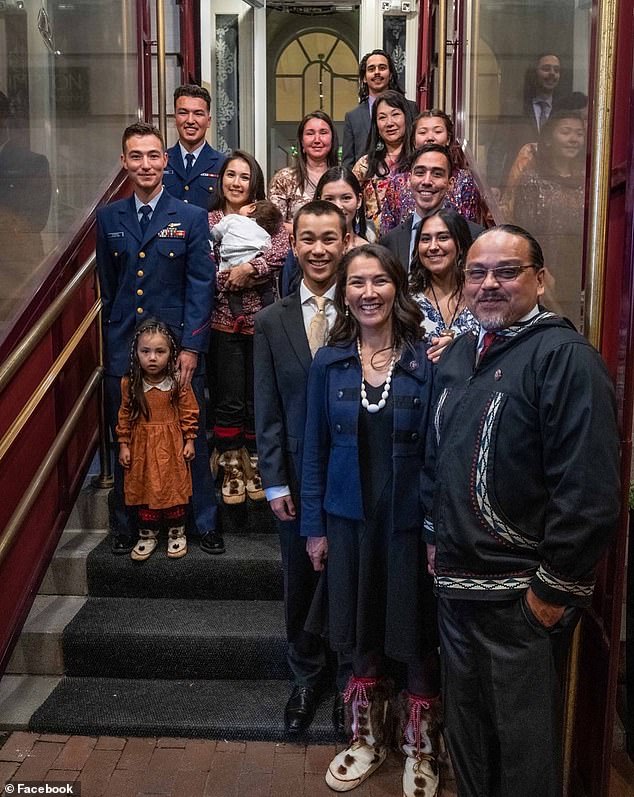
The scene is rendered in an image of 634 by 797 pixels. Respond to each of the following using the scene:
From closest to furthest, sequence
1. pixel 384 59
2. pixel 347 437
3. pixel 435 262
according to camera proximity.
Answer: pixel 347 437 < pixel 435 262 < pixel 384 59

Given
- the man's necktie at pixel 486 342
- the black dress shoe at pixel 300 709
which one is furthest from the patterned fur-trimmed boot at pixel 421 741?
the man's necktie at pixel 486 342

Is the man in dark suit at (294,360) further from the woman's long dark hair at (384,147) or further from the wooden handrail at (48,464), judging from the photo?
the woman's long dark hair at (384,147)

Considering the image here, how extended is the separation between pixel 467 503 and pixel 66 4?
3.28 metres

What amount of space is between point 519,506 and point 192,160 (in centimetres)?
278

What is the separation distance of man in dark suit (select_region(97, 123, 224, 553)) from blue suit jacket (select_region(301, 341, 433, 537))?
0.96 m

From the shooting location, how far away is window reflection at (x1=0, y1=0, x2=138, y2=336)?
10.2ft

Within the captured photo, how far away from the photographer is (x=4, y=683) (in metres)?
2.96

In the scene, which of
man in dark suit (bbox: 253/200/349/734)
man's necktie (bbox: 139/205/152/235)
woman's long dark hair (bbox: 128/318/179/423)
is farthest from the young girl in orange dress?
man in dark suit (bbox: 253/200/349/734)

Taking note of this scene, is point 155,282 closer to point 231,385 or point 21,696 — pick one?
point 231,385

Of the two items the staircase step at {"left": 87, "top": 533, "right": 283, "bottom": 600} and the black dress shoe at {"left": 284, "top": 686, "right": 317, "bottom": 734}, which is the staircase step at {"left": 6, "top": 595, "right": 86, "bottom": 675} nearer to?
A: the staircase step at {"left": 87, "top": 533, "right": 283, "bottom": 600}

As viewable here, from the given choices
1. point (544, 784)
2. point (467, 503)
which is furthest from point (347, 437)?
point (544, 784)

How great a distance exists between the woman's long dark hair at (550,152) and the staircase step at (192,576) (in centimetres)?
170

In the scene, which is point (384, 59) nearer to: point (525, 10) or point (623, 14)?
point (525, 10)

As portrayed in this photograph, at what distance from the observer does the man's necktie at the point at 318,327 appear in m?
2.58
